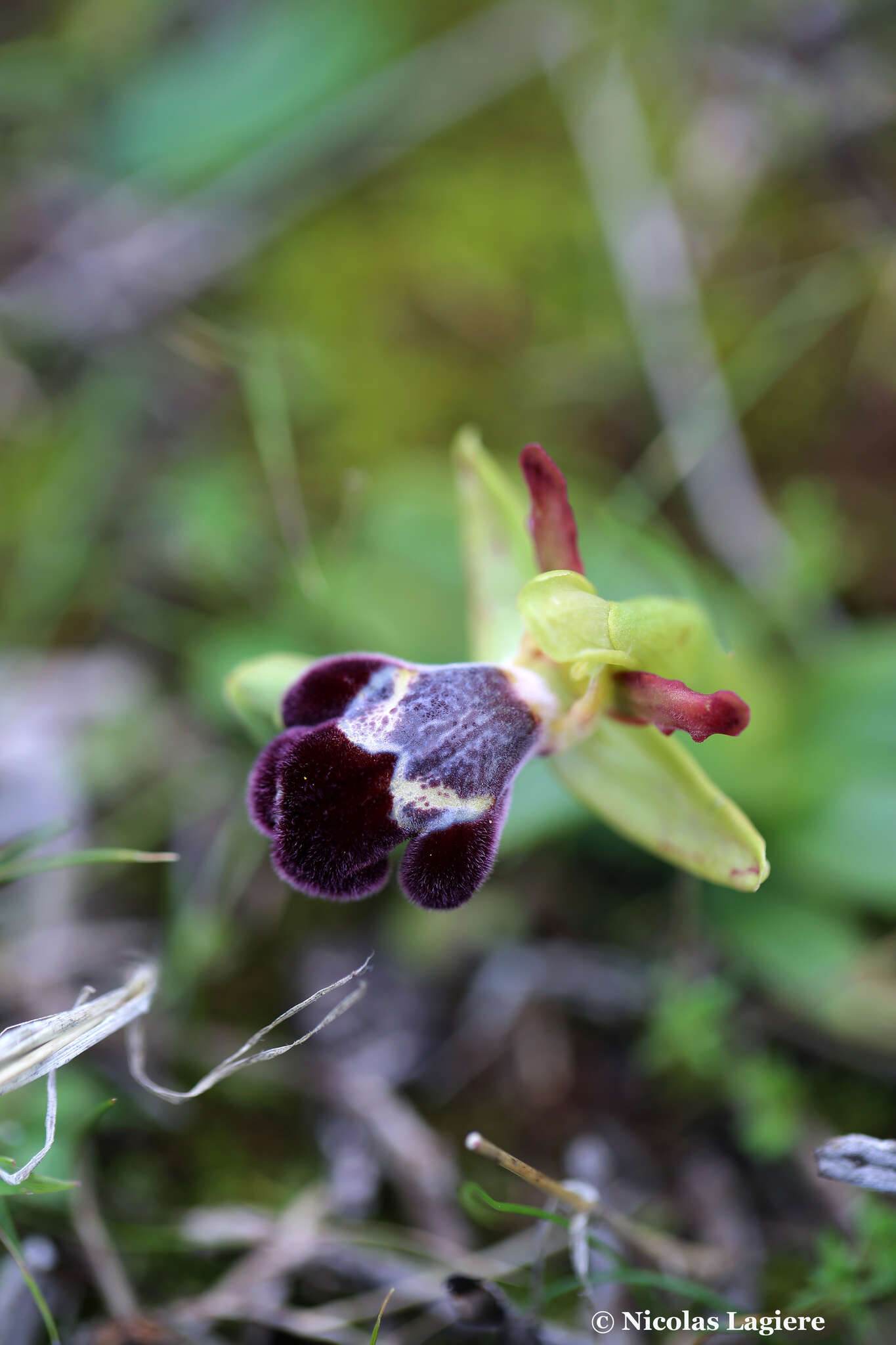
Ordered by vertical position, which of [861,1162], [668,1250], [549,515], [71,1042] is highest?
[549,515]

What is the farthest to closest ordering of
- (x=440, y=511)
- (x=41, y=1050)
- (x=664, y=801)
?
(x=440, y=511) < (x=664, y=801) < (x=41, y=1050)

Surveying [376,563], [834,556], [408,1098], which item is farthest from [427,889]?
[834,556]

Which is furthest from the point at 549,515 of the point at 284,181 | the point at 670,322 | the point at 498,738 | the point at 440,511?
the point at 284,181

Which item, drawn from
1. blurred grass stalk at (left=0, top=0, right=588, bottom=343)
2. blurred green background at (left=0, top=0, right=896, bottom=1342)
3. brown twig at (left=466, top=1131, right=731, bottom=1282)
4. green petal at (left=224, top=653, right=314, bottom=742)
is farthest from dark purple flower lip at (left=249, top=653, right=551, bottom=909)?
blurred grass stalk at (left=0, top=0, right=588, bottom=343)

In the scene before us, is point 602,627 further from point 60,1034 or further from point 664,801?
point 60,1034

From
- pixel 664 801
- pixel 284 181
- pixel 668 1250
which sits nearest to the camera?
pixel 664 801

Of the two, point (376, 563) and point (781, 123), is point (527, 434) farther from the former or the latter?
point (781, 123)
